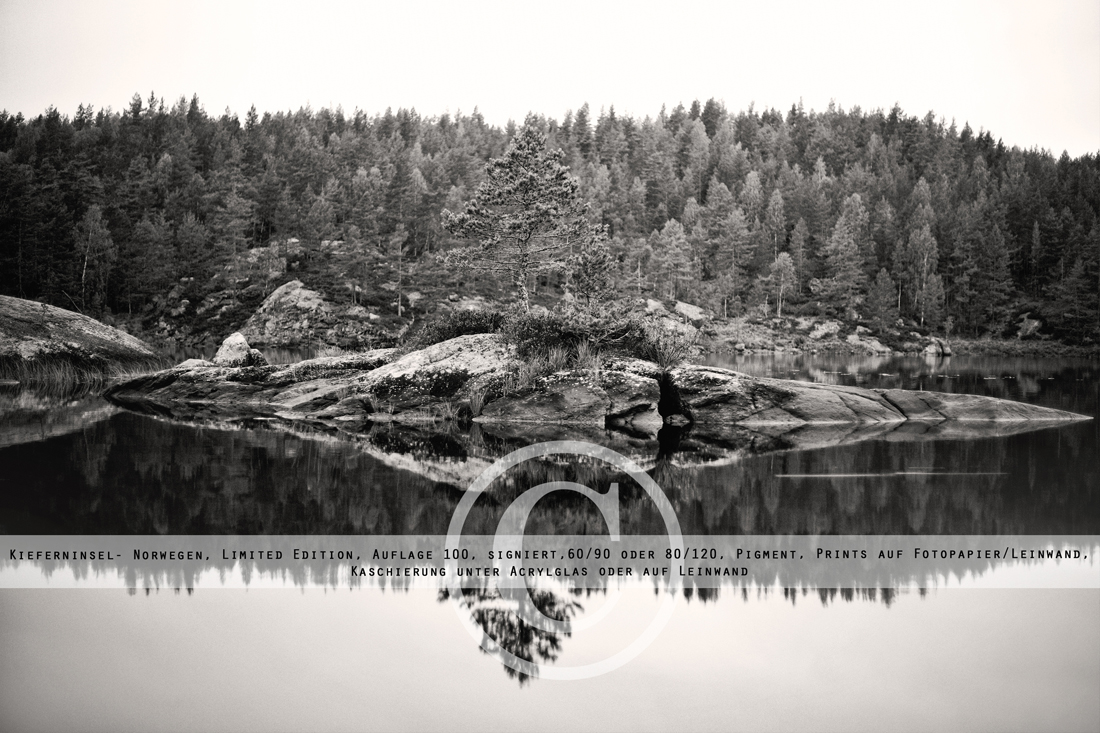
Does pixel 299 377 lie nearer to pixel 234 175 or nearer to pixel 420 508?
pixel 420 508

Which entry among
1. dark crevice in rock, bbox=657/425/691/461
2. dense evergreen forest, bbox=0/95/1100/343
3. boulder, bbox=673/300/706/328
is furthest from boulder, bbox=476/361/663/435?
boulder, bbox=673/300/706/328

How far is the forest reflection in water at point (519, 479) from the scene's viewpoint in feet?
27.2

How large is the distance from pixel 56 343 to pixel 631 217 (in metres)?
76.9

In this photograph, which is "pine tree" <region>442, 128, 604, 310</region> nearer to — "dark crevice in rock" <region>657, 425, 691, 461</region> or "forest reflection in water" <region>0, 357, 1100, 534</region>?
"dark crevice in rock" <region>657, 425, 691, 461</region>

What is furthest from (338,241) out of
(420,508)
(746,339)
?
(420,508)

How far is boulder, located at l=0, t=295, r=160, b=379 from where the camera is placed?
27828 millimetres

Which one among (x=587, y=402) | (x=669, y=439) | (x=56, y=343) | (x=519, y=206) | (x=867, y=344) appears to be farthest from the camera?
(x=867, y=344)

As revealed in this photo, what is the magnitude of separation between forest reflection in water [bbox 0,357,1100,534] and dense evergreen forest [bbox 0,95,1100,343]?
2249 inches

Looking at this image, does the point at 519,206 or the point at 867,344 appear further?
the point at 867,344

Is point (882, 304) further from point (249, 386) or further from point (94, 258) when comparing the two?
point (94, 258)

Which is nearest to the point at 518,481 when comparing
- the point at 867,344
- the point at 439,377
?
the point at 439,377

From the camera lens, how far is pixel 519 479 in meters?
11.1

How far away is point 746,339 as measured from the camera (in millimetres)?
80500

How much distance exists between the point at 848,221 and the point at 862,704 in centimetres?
9941
